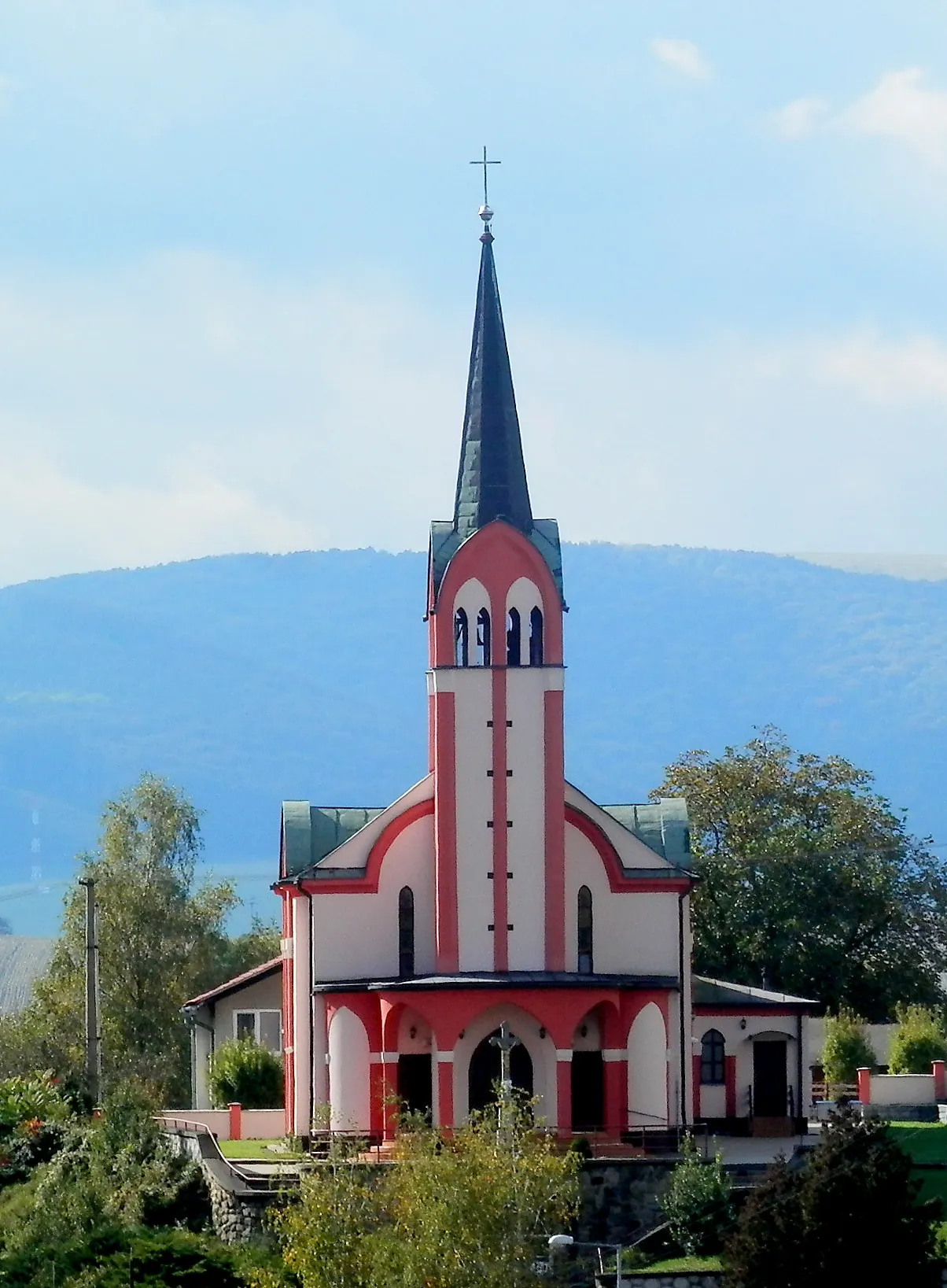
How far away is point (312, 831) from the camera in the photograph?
6109 cm

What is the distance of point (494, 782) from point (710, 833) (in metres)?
25.7

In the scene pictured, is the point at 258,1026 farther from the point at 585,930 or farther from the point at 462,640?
the point at 462,640

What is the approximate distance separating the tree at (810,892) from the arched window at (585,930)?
19.5m

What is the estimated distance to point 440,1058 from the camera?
56281 millimetres

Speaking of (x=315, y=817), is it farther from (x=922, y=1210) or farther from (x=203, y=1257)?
(x=922, y=1210)

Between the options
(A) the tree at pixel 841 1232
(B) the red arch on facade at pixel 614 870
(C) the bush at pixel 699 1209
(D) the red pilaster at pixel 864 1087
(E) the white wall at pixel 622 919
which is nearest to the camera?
(A) the tree at pixel 841 1232

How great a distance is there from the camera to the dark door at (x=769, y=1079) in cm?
6341

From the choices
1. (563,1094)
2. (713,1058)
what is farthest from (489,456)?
(713,1058)

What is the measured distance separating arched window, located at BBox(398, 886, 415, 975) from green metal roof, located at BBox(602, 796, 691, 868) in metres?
5.80

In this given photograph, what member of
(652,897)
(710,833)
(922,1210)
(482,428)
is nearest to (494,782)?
(652,897)

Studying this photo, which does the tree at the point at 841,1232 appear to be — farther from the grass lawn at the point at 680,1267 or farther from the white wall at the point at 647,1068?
the white wall at the point at 647,1068

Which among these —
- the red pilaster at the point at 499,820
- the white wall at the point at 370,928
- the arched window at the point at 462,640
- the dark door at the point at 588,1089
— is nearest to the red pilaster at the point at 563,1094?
the dark door at the point at 588,1089

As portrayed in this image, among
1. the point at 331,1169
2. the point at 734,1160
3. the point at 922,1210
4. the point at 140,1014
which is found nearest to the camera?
the point at 922,1210

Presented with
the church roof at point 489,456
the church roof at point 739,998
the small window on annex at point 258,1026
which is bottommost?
the small window on annex at point 258,1026
